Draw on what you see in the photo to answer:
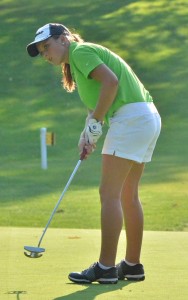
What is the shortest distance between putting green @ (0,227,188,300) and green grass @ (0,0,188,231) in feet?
5.97

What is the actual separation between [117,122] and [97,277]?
915 millimetres

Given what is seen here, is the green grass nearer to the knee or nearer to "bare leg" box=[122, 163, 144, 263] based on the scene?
"bare leg" box=[122, 163, 144, 263]

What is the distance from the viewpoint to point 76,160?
15219 mm

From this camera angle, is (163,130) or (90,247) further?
(163,130)

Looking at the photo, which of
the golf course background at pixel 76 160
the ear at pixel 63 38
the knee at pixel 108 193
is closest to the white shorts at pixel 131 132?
the knee at pixel 108 193

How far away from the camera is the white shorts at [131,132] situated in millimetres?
5832

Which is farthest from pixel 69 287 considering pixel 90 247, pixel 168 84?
pixel 168 84

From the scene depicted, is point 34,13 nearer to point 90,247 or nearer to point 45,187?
point 45,187

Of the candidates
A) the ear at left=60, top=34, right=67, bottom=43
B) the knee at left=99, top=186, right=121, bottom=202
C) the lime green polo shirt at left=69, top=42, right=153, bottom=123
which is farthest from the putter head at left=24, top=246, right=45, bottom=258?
the ear at left=60, top=34, right=67, bottom=43

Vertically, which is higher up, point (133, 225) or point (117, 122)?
point (117, 122)

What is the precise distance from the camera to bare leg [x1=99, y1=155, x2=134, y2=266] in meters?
5.86

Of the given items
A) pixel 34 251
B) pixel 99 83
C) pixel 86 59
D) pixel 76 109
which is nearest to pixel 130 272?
pixel 34 251

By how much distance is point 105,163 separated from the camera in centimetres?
589

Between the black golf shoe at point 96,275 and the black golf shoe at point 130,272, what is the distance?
18 centimetres
